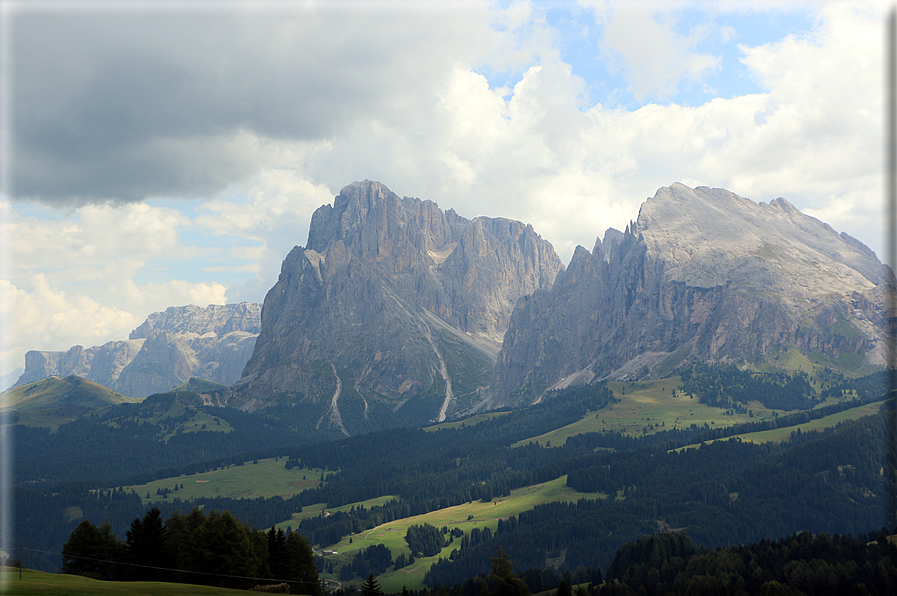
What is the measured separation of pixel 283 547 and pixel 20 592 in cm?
6185

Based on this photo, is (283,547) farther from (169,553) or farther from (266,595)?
(266,595)

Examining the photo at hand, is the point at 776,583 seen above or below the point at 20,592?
below

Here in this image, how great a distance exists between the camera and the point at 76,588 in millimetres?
69000

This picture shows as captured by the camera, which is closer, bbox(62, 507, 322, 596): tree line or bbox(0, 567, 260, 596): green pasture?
bbox(0, 567, 260, 596): green pasture

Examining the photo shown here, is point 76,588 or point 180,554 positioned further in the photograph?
point 180,554

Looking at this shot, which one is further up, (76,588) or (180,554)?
(76,588)

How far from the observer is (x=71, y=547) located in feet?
364

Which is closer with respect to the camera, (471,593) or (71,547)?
(71,547)

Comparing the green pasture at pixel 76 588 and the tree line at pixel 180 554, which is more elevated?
the green pasture at pixel 76 588

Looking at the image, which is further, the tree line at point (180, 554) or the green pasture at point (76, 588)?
the tree line at point (180, 554)

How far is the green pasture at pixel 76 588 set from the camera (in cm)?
6319

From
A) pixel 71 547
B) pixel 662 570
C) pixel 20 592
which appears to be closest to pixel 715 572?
pixel 662 570

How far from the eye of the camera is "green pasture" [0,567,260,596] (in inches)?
2488

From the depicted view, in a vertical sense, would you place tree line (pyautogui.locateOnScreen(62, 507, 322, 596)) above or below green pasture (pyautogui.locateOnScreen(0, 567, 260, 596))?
below
